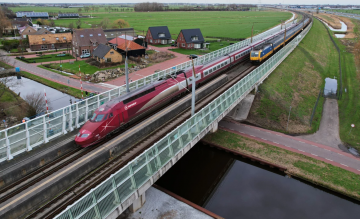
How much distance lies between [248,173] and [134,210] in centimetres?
1239

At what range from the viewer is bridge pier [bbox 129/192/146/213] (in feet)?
55.1

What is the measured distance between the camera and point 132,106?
23.1 metres

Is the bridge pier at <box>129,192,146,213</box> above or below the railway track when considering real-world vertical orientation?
below

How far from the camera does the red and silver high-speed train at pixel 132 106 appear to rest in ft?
65.5

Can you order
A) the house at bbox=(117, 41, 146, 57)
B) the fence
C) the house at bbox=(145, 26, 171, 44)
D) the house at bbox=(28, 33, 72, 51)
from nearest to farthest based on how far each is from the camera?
the fence
the house at bbox=(117, 41, 146, 57)
the house at bbox=(28, 33, 72, 51)
the house at bbox=(145, 26, 171, 44)

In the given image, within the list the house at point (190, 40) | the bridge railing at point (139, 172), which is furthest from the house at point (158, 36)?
the bridge railing at point (139, 172)

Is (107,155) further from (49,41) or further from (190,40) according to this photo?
(49,41)

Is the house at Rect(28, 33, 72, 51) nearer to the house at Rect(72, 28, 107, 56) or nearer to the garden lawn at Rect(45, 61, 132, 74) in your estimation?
the house at Rect(72, 28, 107, 56)

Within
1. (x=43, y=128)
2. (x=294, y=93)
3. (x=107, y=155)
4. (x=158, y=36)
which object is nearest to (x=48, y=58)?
(x=158, y=36)

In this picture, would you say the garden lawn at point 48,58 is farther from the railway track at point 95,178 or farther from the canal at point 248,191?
the canal at point 248,191

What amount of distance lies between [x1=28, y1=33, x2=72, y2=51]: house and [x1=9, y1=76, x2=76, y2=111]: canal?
99.5ft

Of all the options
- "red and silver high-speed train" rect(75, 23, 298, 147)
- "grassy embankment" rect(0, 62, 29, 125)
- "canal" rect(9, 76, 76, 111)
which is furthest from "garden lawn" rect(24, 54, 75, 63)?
"red and silver high-speed train" rect(75, 23, 298, 147)

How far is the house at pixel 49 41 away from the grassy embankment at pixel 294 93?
204 feet

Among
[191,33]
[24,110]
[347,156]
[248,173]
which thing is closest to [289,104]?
[347,156]
